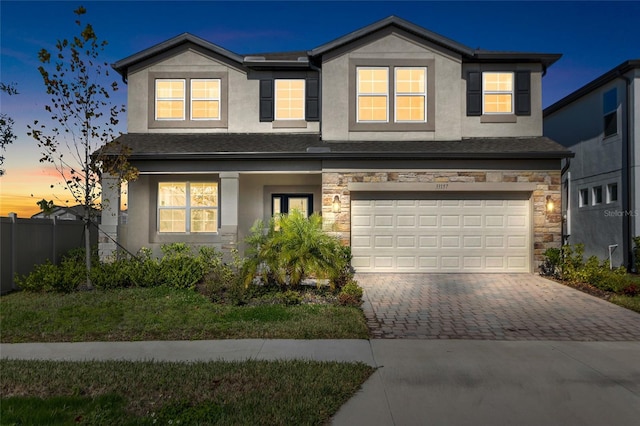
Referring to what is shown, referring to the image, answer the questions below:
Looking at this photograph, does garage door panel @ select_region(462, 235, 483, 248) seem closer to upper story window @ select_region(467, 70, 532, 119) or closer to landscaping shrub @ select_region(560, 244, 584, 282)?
landscaping shrub @ select_region(560, 244, 584, 282)

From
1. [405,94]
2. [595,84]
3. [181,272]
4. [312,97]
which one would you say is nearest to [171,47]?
[312,97]

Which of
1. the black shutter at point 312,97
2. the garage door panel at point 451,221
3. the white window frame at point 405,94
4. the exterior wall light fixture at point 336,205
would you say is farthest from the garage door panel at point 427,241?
the black shutter at point 312,97

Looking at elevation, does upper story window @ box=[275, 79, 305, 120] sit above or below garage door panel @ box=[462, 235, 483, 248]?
above

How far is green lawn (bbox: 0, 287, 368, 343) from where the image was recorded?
22.4 ft

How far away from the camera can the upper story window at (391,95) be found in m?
13.6

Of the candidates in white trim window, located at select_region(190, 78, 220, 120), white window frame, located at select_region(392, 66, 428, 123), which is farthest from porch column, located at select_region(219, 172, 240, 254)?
white window frame, located at select_region(392, 66, 428, 123)

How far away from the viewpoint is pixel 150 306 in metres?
8.45

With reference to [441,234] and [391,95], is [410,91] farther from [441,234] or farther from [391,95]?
[441,234]

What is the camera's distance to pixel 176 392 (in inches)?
180

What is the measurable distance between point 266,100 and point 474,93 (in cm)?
673

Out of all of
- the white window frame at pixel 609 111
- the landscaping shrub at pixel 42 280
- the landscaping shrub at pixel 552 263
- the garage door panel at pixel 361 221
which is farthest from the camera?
the white window frame at pixel 609 111

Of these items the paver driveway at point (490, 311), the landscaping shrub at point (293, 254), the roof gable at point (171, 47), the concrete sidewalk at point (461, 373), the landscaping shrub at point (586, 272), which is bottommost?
the concrete sidewalk at point (461, 373)

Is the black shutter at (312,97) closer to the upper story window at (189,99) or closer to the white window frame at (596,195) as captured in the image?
the upper story window at (189,99)

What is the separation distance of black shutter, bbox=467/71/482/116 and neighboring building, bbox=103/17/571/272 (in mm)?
32
